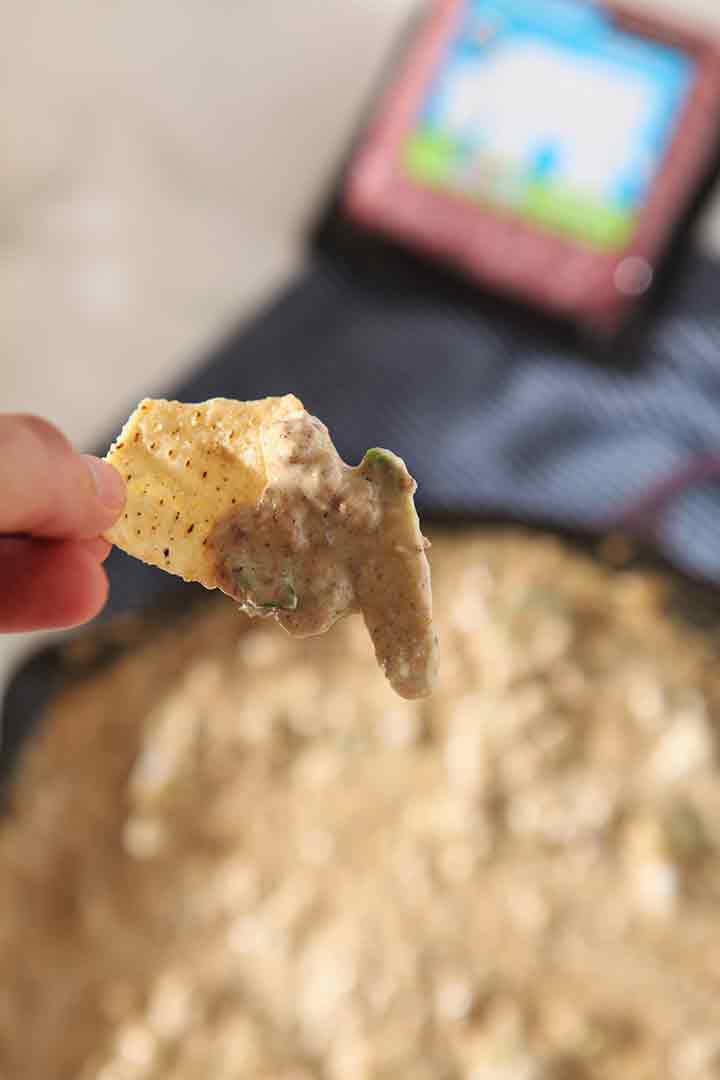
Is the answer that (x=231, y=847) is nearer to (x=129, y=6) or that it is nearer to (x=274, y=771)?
(x=274, y=771)

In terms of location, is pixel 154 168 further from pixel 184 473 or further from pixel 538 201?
pixel 184 473

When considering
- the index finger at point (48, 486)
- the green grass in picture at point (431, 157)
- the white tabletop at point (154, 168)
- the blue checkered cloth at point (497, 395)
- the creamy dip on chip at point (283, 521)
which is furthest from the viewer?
the green grass in picture at point (431, 157)

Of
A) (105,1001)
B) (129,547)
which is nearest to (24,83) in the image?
(105,1001)

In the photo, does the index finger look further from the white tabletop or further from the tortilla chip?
the white tabletop

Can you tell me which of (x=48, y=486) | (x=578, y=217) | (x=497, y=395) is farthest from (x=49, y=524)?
(x=578, y=217)

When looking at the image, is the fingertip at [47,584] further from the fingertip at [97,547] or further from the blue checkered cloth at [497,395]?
the blue checkered cloth at [497,395]

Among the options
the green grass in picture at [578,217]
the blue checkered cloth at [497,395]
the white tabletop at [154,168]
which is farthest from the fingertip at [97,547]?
the green grass in picture at [578,217]
